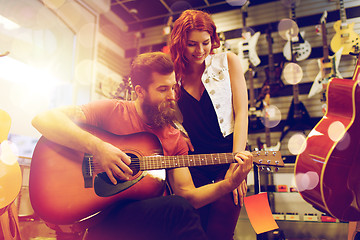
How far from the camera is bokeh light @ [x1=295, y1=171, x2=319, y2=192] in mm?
1002

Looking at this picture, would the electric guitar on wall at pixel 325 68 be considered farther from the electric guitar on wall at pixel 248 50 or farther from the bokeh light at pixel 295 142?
the electric guitar on wall at pixel 248 50

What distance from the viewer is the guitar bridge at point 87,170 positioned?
1.26 m

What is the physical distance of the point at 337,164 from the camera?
3.17 ft

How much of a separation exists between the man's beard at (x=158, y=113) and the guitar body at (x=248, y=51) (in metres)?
3.75

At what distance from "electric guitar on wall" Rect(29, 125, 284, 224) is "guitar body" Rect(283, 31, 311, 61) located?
3.99 metres

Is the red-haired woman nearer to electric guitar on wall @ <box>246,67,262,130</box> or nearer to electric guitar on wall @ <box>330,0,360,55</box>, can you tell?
electric guitar on wall @ <box>246,67,262,130</box>

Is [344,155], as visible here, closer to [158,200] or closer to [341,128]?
[341,128]

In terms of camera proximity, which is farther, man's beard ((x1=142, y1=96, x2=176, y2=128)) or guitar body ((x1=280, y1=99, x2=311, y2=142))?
guitar body ((x1=280, y1=99, x2=311, y2=142))

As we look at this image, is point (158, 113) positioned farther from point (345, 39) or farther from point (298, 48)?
point (345, 39)

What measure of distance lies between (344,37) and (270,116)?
5.70 feet

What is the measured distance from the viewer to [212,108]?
1.60m

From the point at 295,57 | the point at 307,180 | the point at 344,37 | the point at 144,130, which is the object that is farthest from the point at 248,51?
the point at 307,180

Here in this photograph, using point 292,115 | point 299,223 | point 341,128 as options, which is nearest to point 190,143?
point 341,128

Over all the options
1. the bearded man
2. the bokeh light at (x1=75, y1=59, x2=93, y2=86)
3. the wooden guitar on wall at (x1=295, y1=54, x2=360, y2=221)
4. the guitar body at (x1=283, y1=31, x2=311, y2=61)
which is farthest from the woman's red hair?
the bokeh light at (x1=75, y1=59, x2=93, y2=86)
